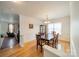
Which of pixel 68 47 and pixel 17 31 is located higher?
pixel 17 31

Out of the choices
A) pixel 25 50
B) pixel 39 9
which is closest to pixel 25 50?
pixel 25 50

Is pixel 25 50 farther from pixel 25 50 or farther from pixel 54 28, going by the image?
pixel 54 28

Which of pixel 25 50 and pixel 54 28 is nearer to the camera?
pixel 25 50

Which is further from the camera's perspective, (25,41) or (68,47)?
(25,41)

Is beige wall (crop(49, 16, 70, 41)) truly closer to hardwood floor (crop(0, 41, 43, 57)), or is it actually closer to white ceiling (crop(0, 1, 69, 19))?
white ceiling (crop(0, 1, 69, 19))

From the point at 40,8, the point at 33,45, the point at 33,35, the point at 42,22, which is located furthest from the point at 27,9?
the point at 33,45

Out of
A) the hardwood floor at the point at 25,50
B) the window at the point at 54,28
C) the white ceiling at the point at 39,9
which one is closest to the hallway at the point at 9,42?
the hardwood floor at the point at 25,50

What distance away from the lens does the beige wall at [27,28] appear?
2055 millimetres

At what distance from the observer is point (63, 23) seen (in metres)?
2.12

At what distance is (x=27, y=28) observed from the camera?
2137 mm

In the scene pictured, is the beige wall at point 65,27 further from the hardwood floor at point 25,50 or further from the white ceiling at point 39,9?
the hardwood floor at point 25,50

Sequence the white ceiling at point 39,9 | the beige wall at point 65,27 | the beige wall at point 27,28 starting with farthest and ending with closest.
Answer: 1. the beige wall at point 27,28
2. the beige wall at point 65,27
3. the white ceiling at point 39,9

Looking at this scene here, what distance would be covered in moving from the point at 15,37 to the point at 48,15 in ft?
3.10

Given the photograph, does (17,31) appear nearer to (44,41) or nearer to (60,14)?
(44,41)
